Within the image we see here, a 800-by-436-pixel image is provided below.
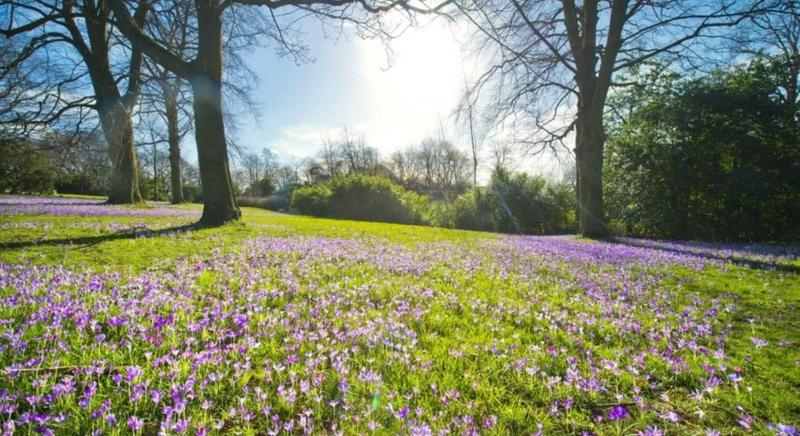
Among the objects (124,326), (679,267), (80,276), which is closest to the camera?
(124,326)

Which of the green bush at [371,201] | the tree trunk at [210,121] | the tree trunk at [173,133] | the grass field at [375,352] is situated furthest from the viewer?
the green bush at [371,201]

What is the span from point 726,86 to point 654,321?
642 inches

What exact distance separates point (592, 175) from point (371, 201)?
52.2 ft

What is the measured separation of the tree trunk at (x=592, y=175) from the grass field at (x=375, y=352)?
8792 millimetres

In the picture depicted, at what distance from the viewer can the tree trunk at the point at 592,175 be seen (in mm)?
13781

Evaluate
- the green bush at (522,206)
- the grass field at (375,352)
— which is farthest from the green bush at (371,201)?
the grass field at (375,352)

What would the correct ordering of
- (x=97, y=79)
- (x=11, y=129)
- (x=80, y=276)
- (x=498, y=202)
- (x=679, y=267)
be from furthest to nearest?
1. (x=498, y=202)
2. (x=97, y=79)
3. (x=11, y=129)
4. (x=679, y=267)
5. (x=80, y=276)

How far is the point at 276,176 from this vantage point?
93.4 m

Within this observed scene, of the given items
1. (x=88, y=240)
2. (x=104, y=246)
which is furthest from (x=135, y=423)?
(x=88, y=240)

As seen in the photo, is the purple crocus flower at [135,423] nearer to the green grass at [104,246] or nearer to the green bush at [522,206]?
the green grass at [104,246]

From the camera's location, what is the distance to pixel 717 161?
13703 mm

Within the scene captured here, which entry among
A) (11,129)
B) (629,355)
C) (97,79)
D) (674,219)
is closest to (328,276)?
(629,355)

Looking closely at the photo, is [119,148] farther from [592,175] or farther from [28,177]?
[28,177]

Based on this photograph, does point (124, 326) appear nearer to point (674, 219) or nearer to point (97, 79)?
point (674, 219)
